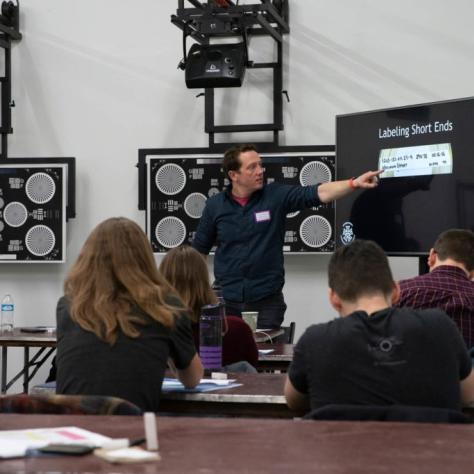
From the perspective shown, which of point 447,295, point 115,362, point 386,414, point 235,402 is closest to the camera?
point 386,414

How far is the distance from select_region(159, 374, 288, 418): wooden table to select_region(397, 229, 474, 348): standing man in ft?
2.75

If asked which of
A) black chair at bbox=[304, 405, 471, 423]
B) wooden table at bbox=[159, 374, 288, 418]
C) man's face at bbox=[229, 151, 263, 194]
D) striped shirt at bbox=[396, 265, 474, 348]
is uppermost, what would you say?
man's face at bbox=[229, 151, 263, 194]

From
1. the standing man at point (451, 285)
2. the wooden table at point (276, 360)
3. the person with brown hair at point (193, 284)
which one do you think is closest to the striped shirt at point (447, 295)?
the standing man at point (451, 285)

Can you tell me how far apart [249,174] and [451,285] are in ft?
7.42

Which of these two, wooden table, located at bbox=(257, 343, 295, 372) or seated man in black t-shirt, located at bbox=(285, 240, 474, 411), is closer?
seated man in black t-shirt, located at bbox=(285, 240, 474, 411)

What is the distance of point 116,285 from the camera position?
2938 mm

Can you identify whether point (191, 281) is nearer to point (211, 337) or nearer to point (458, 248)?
point (211, 337)

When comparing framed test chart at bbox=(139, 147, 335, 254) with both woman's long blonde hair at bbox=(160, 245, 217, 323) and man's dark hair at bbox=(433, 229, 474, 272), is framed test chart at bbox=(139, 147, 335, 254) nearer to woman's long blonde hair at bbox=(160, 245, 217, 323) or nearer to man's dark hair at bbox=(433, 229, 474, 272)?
man's dark hair at bbox=(433, 229, 474, 272)

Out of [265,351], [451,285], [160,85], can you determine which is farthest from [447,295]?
[160,85]

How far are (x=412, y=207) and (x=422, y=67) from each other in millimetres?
1755

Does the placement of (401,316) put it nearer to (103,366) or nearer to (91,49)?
(103,366)

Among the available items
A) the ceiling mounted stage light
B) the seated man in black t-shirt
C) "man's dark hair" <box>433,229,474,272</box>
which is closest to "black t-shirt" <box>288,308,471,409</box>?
the seated man in black t-shirt

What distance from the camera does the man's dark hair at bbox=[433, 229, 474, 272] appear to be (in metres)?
3.90

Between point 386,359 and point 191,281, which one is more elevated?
point 191,281
